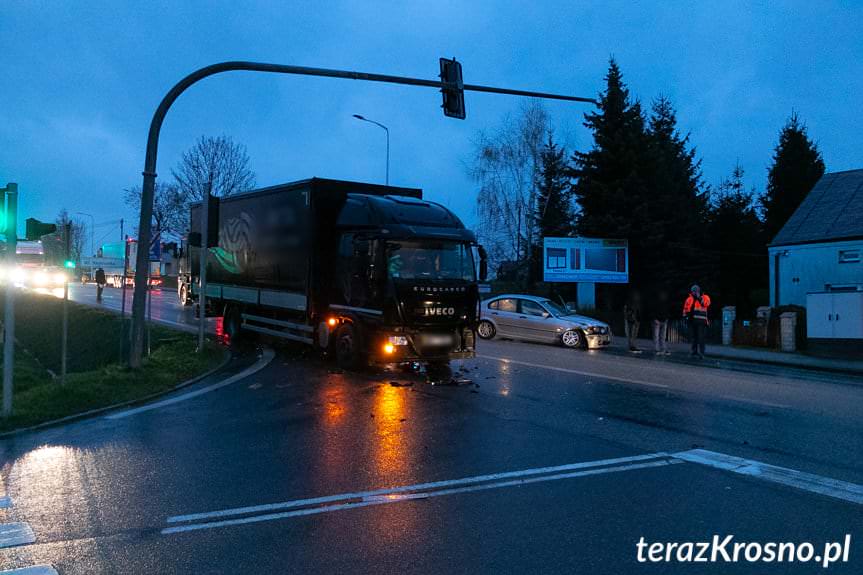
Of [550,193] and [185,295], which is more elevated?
[550,193]

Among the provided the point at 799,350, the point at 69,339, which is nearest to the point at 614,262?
the point at 799,350

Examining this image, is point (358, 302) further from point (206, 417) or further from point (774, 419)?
point (774, 419)

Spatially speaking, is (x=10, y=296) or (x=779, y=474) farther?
(x=10, y=296)

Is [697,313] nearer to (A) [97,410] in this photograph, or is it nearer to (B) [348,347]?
(B) [348,347]

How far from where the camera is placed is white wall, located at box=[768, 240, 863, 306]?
28.5 metres

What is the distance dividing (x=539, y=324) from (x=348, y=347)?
8.61 m

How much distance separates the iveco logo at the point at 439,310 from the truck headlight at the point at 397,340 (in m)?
0.63

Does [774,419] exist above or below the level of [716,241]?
below

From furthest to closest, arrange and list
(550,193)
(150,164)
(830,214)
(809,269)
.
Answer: (550,193) < (830,214) < (809,269) < (150,164)

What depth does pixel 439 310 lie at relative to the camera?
12727mm

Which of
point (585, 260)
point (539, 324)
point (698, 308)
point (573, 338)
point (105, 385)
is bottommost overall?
point (105, 385)

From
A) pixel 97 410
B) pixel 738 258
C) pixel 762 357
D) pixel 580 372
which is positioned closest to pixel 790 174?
pixel 738 258

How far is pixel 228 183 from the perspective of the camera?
155 feet

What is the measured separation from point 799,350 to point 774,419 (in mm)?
14100
